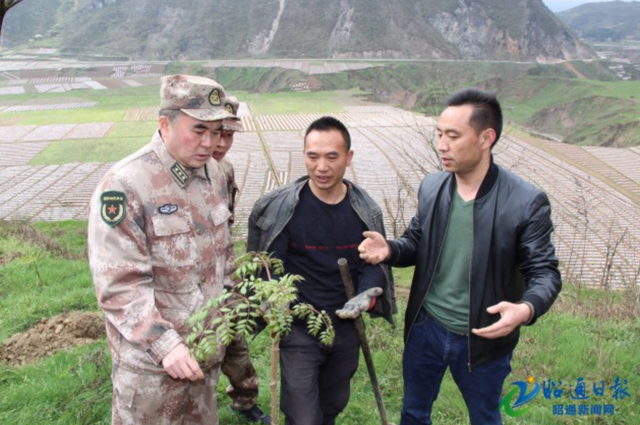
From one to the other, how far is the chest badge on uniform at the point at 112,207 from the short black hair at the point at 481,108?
162 cm

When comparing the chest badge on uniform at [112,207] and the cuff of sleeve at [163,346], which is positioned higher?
the chest badge on uniform at [112,207]

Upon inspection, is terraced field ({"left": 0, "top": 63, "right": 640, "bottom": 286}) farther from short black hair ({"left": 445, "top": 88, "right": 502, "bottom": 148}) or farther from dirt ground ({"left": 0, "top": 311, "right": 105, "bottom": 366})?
short black hair ({"left": 445, "top": 88, "right": 502, "bottom": 148})

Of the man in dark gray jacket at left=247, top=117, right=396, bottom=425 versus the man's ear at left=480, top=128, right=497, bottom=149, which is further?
the man in dark gray jacket at left=247, top=117, right=396, bottom=425

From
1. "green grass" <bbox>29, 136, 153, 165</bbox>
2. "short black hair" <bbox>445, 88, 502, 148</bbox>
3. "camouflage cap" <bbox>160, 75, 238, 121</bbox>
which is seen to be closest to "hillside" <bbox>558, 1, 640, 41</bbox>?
"green grass" <bbox>29, 136, 153, 165</bbox>

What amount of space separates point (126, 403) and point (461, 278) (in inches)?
65.7

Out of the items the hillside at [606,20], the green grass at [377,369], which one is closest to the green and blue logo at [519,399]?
the green grass at [377,369]

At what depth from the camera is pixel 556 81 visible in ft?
196

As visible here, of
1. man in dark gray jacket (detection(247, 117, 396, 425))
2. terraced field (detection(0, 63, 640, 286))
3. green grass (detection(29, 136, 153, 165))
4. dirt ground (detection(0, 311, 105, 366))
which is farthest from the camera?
green grass (detection(29, 136, 153, 165))

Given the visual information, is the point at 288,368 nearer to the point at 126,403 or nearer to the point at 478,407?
the point at 126,403

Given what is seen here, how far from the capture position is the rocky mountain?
77.0m

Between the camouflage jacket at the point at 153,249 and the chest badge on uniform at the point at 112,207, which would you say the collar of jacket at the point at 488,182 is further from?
the chest badge on uniform at the point at 112,207

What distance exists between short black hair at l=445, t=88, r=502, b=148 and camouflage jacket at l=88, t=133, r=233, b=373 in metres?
1.30

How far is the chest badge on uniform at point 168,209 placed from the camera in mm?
2246

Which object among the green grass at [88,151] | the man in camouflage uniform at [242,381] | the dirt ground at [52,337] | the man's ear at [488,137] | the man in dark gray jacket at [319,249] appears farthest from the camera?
the green grass at [88,151]
